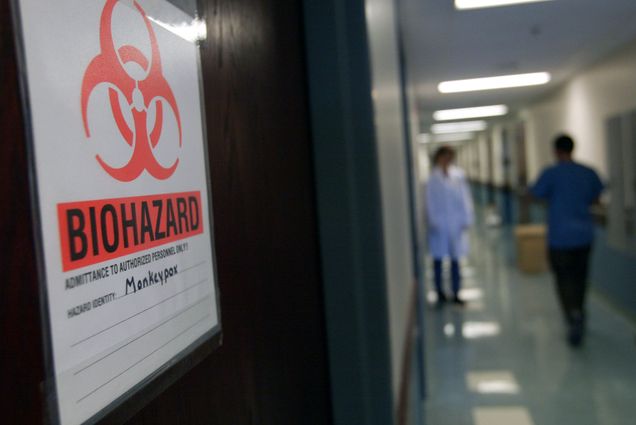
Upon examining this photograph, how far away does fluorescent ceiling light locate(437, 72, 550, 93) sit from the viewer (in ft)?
22.8

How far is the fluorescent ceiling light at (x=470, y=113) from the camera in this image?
1001 centimetres

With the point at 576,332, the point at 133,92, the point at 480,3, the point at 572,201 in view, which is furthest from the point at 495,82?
the point at 133,92

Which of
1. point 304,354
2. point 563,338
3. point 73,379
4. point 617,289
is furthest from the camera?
point 617,289

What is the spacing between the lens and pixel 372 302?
1245 millimetres

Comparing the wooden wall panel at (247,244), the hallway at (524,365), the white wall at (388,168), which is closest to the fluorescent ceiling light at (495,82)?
the hallway at (524,365)

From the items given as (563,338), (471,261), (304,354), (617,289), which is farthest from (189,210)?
(471,261)

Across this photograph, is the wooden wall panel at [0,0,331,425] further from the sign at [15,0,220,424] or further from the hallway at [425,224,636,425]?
the hallway at [425,224,636,425]

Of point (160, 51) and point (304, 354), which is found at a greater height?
point (160, 51)

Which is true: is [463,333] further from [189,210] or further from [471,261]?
[189,210]

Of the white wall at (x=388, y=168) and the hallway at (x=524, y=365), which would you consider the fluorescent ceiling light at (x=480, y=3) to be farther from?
the hallway at (x=524, y=365)

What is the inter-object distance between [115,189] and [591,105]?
6462 mm

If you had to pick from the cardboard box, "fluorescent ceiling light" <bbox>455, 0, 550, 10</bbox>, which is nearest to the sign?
"fluorescent ceiling light" <bbox>455, 0, 550, 10</bbox>

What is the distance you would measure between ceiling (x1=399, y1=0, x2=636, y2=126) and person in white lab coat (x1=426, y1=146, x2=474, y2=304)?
0.99 meters

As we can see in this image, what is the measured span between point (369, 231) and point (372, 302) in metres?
0.13
